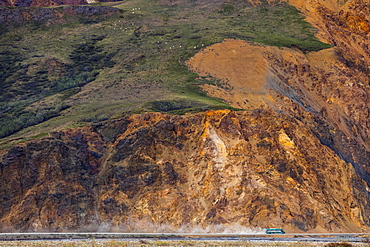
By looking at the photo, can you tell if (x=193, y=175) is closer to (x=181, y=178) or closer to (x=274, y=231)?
(x=181, y=178)

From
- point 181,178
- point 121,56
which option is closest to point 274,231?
point 181,178

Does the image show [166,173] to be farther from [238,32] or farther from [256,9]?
[256,9]

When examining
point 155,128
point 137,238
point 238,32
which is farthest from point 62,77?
point 137,238

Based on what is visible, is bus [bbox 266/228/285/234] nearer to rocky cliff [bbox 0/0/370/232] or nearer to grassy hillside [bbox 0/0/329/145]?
rocky cliff [bbox 0/0/370/232]

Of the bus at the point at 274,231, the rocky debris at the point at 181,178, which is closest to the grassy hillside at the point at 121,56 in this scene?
the rocky debris at the point at 181,178

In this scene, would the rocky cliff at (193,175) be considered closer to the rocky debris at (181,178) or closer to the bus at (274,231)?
the rocky debris at (181,178)
